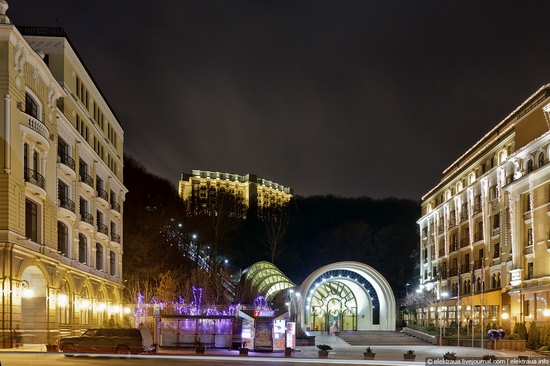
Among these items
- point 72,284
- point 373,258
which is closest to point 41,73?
point 72,284

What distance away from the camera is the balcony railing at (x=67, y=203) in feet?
150

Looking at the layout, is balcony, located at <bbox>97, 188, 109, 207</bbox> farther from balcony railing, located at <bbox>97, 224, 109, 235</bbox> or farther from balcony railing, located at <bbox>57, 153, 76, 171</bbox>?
balcony railing, located at <bbox>57, 153, 76, 171</bbox>

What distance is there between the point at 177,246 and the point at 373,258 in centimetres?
4147

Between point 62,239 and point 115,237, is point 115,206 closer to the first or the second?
point 115,237

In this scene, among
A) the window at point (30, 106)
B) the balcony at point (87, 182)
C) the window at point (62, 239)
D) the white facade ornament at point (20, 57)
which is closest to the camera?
the white facade ornament at point (20, 57)

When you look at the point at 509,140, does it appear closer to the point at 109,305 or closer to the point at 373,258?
the point at 109,305

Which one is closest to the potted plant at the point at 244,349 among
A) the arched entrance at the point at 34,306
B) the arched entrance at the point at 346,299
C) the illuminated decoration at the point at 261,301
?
the arched entrance at the point at 34,306

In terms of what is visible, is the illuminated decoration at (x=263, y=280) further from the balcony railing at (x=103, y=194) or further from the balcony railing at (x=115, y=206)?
the balcony railing at (x=103, y=194)

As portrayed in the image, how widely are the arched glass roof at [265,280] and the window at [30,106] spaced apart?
3890cm

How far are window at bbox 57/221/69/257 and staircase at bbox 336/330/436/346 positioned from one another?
80.5 ft

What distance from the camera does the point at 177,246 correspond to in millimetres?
89375

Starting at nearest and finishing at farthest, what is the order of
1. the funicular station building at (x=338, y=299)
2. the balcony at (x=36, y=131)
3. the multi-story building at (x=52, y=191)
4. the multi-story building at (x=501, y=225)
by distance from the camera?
the multi-story building at (x=52, y=191) < the balcony at (x=36, y=131) < the multi-story building at (x=501, y=225) < the funicular station building at (x=338, y=299)

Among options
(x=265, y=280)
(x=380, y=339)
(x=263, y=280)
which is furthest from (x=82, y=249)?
(x=265, y=280)

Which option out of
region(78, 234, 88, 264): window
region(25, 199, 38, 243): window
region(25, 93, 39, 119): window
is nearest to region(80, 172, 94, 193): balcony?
region(78, 234, 88, 264): window
